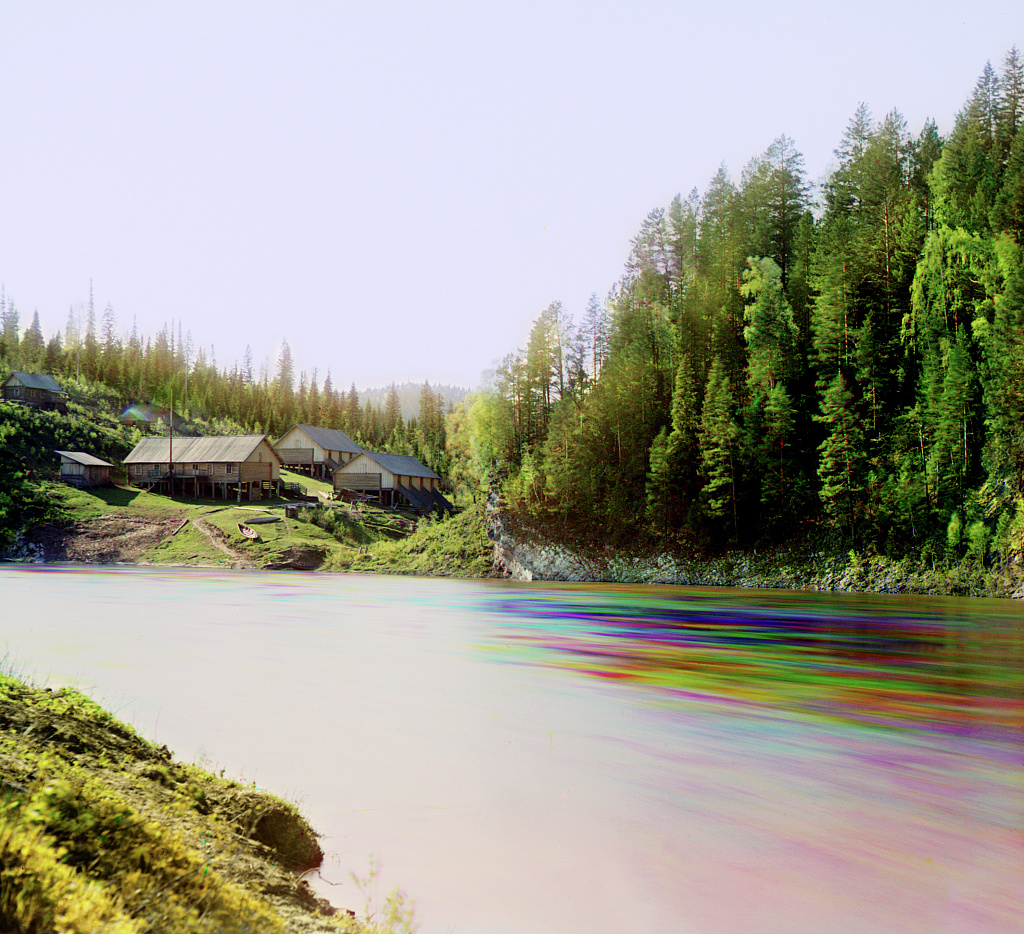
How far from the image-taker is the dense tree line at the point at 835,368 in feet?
124

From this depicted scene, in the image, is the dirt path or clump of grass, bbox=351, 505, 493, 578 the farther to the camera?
the dirt path

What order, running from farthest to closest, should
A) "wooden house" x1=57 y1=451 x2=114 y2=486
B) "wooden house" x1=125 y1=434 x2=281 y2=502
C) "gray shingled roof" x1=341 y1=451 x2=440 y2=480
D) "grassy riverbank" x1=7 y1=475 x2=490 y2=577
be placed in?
"gray shingled roof" x1=341 y1=451 x2=440 y2=480 < "wooden house" x1=125 y1=434 x2=281 y2=502 < "wooden house" x1=57 y1=451 x2=114 y2=486 < "grassy riverbank" x1=7 y1=475 x2=490 y2=577

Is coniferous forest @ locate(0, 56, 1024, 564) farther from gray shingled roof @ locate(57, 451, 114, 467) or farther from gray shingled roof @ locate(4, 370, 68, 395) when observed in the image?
gray shingled roof @ locate(4, 370, 68, 395)

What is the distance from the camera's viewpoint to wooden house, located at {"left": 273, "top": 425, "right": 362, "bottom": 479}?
101m

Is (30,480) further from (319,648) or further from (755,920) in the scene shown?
(755,920)

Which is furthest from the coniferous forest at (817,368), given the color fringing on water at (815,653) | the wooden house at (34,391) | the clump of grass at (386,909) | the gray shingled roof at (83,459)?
the wooden house at (34,391)

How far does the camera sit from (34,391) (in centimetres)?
9506

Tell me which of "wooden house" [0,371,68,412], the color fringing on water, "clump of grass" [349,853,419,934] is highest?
"wooden house" [0,371,68,412]

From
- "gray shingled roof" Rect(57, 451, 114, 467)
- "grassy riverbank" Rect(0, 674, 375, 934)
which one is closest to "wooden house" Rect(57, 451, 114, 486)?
"gray shingled roof" Rect(57, 451, 114, 467)

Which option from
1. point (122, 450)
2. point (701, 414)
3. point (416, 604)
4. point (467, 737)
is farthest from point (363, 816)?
point (122, 450)

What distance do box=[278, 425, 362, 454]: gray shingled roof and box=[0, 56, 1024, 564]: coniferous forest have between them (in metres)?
44.0

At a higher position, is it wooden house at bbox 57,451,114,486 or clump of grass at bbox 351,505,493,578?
wooden house at bbox 57,451,114,486

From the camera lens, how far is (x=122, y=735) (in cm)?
634

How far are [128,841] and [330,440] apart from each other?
103 m
